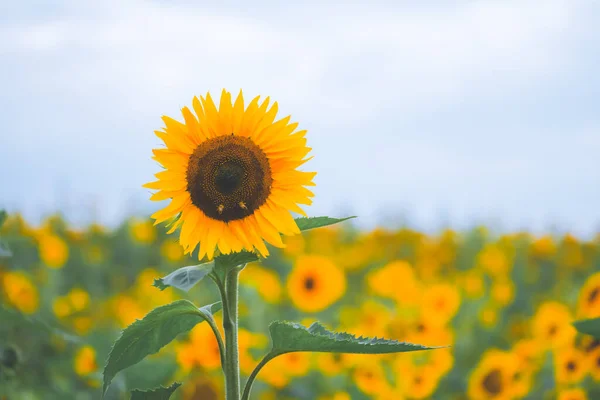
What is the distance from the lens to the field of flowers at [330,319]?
95.7 inches

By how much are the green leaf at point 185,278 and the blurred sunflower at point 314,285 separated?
7.82ft

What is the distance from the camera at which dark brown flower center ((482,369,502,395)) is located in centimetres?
271

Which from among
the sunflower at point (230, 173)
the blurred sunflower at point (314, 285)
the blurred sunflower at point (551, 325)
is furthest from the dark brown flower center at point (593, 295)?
the sunflower at point (230, 173)

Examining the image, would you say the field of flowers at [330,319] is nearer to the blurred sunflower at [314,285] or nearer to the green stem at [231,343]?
the blurred sunflower at [314,285]

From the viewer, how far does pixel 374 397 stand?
2.33 m

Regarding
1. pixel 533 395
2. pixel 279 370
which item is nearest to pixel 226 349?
pixel 279 370

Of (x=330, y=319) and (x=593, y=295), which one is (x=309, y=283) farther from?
(x=593, y=295)

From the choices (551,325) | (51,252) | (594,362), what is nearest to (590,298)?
(594,362)

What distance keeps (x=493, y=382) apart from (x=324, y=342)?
2.10 metres

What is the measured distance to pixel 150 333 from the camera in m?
0.88

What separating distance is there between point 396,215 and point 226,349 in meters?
5.76

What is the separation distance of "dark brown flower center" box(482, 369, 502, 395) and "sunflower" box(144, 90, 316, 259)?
76.1 inches

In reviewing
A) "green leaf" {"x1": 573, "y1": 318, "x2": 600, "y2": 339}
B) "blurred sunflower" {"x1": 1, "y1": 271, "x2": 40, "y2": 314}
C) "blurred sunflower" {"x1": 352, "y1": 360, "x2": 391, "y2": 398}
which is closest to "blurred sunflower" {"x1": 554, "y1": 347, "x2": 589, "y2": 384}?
"blurred sunflower" {"x1": 352, "y1": 360, "x2": 391, "y2": 398}

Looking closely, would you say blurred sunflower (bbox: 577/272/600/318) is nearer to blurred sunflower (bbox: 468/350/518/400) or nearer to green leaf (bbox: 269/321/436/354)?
blurred sunflower (bbox: 468/350/518/400)
